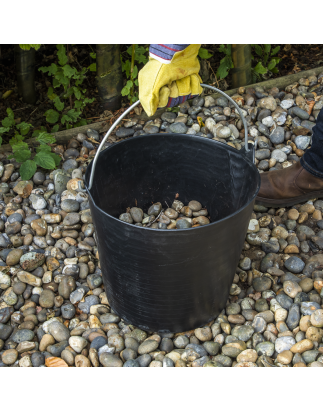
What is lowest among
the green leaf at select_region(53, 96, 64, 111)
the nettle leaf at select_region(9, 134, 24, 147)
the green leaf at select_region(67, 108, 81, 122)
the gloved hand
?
the nettle leaf at select_region(9, 134, 24, 147)

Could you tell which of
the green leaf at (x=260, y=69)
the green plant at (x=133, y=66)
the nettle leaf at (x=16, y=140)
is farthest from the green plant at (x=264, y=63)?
the nettle leaf at (x=16, y=140)

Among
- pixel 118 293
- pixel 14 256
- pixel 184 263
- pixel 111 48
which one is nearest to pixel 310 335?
pixel 184 263

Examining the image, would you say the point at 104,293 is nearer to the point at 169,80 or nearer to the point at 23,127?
the point at 169,80

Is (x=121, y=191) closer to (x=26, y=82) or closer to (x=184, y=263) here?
(x=184, y=263)

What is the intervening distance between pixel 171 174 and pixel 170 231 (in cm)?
63

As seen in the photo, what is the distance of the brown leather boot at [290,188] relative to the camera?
1.80 m

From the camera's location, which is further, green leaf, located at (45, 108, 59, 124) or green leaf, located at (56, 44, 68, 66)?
green leaf, located at (45, 108, 59, 124)

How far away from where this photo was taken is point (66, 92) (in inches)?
88.0

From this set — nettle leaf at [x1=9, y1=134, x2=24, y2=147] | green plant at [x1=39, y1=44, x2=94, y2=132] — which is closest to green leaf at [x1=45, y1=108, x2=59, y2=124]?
green plant at [x1=39, y1=44, x2=94, y2=132]

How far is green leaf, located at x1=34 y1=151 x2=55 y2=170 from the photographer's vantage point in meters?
1.83

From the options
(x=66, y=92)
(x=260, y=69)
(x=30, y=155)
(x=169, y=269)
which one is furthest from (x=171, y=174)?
(x=260, y=69)

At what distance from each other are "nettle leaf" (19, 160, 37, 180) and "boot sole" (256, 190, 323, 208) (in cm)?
101

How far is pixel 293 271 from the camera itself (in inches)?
62.1

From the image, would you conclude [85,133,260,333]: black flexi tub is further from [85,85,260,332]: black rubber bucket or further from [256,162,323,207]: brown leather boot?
[256,162,323,207]: brown leather boot
